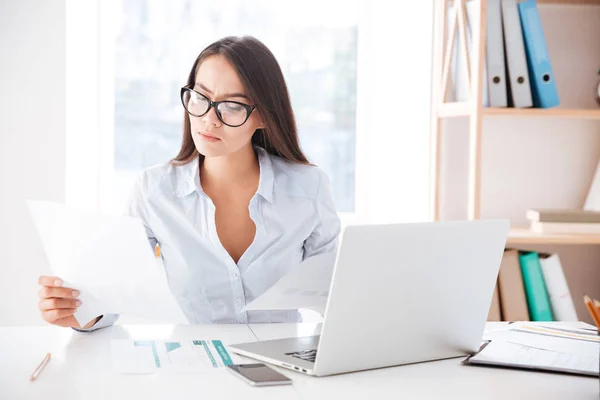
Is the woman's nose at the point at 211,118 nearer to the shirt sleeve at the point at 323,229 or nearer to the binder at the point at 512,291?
the shirt sleeve at the point at 323,229

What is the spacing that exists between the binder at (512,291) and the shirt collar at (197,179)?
0.91m

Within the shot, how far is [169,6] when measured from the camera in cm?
274

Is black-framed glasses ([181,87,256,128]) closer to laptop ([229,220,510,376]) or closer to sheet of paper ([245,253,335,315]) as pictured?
sheet of paper ([245,253,335,315])

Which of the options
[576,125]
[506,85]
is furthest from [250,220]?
[576,125]

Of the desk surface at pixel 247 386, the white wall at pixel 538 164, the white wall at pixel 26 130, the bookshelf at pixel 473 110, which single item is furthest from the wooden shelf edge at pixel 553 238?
the white wall at pixel 26 130

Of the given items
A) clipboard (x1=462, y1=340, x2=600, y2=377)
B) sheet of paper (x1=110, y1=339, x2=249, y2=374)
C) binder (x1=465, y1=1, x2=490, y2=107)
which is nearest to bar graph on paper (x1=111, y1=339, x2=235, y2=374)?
sheet of paper (x1=110, y1=339, x2=249, y2=374)

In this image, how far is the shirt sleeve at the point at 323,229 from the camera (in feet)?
6.06

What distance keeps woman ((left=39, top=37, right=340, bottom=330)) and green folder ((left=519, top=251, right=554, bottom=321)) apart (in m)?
0.80

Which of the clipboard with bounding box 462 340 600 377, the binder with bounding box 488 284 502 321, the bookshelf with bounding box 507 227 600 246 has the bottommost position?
the binder with bounding box 488 284 502 321

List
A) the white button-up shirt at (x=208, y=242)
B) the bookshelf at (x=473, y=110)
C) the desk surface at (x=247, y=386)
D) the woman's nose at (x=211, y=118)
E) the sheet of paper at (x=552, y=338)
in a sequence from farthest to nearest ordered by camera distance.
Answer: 1. the bookshelf at (x=473, y=110)
2. the white button-up shirt at (x=208, y=242)
3. the woman's nose at (x=211, y=118)
4. the sheet of paper at (x=552, y=338)
5. the desk surface at (x=247, y=386)

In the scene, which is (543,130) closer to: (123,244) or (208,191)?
(208,191)

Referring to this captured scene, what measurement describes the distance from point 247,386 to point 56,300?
0.46 metres

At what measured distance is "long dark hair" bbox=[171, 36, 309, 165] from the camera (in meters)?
1.70

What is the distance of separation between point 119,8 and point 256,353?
1.85 m
